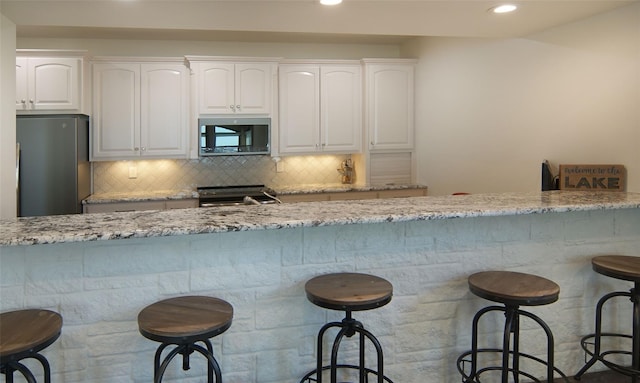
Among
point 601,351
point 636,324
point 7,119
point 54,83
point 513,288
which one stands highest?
point 54,83

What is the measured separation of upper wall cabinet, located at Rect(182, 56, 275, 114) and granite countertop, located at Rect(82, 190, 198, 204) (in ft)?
2.85

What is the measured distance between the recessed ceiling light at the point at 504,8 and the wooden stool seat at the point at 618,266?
152 cm

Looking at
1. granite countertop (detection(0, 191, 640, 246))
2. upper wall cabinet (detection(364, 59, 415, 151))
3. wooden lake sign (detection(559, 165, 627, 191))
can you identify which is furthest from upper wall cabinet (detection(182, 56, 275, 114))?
wooden lake sign (detection(559, 165, 627, 191))

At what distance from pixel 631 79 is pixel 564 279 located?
1290mm

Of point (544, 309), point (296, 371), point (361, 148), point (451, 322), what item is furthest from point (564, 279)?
point (361, 148)

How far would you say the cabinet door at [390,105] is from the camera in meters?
5.01

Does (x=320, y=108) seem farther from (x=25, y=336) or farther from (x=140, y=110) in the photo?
(x=25, y=336)

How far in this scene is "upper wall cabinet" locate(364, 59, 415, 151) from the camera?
500 centimetres

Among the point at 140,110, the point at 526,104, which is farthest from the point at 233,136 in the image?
the point at 526,104

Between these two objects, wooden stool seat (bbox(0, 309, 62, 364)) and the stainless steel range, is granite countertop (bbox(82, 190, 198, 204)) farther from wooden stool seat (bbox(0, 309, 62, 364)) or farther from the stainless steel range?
wooden stool seat (bbox(0, 309, 62, 364))

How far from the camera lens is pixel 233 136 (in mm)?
4660

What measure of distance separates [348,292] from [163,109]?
3446 mm

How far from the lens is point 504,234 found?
232cm

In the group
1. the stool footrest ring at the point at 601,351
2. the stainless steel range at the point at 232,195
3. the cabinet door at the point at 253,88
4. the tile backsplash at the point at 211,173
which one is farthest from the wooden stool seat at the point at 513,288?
the tile backsplash at the point at 211,173
